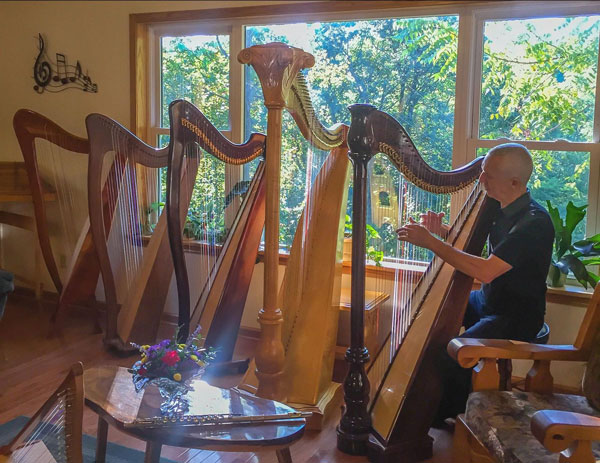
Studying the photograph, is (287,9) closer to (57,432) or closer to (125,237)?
(125,237)

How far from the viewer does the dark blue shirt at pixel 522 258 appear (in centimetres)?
224

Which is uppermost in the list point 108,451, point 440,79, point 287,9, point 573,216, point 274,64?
point 287,9

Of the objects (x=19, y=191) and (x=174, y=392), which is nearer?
(x=174, y=392)

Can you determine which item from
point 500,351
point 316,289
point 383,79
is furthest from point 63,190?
point 500,351

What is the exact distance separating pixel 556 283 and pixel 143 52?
2892 mm

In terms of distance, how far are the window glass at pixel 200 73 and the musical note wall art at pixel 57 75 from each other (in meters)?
0.53

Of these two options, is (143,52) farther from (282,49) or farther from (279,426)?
(279,426)

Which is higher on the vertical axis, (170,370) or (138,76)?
(138,76)

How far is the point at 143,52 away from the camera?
4.17m

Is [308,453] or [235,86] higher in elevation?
[235,86]

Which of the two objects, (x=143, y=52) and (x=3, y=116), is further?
(x=3, y=116)

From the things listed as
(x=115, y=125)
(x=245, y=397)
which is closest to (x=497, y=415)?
(x=245, y=397)

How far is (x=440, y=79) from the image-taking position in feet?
11.2

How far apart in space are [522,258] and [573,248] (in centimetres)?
90
